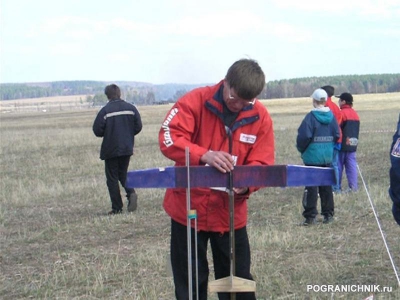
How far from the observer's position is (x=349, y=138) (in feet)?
39.6

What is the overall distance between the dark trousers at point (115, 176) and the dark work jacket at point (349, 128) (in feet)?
13.1

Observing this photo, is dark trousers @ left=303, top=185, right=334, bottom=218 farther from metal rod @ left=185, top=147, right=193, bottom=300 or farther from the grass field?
metal rod @ left=185, top=147, right=193, bottom=300

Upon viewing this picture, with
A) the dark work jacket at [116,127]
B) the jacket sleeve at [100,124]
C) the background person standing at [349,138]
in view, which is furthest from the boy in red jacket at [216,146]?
the background person standing at [349,138]

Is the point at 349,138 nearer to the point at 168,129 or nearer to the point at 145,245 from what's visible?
the point at 145,245

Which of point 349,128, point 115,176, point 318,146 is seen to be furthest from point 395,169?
point 349,128

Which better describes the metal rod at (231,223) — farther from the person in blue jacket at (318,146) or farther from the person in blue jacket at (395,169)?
the person in blue jacket at (318,146)

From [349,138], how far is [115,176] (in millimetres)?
4350

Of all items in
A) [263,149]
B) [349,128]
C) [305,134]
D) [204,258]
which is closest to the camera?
[263,149]

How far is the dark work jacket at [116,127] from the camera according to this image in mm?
10523

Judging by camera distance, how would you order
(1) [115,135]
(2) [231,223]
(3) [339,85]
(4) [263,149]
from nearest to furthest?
(2) [231,223], (4) [263,149], (1) [115,135], (3) [339,85]

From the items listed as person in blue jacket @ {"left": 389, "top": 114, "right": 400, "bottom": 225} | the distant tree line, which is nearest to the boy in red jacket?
person in blue jacket @ {"left": 389, "top": 114, "right": 400, "bottom": 225}

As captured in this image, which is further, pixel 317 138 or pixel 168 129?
pixel 317 138

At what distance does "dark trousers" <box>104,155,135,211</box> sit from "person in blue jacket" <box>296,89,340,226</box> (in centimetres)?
292

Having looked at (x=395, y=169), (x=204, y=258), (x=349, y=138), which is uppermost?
(x=395, y=169)
